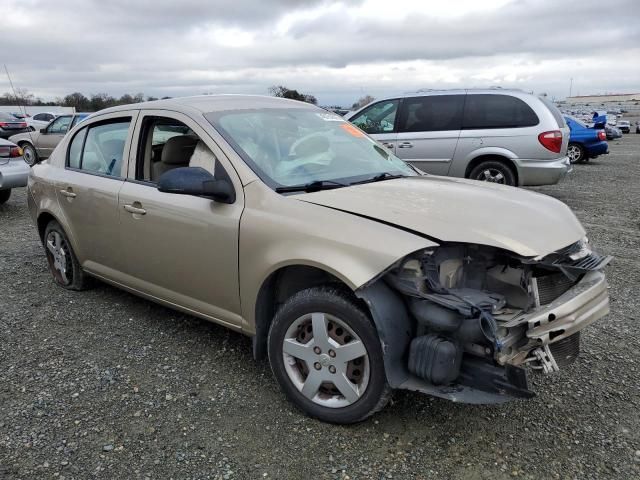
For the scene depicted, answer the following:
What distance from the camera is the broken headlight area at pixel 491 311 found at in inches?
93.8

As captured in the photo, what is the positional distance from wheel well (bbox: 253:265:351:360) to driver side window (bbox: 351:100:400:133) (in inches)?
254

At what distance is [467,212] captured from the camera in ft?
8.93

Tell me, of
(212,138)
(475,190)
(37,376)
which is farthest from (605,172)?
(37,376)

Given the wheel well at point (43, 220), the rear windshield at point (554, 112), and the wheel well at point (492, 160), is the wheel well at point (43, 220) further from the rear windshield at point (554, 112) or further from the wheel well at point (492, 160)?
the rear windshield at point (554, 112)

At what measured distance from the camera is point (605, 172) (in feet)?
46.9

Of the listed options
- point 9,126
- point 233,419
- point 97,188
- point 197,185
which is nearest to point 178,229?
point 197,185

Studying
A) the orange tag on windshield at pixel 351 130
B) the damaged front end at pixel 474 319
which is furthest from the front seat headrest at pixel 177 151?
the damaged front end at pixel 474 319

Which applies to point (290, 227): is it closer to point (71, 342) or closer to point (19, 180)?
point (71, 342)

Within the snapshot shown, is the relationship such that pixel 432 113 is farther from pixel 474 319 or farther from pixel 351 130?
pixel 474 319

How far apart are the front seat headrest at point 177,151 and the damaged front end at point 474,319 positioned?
196 centimetres

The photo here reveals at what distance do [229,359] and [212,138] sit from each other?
1498 millimetres

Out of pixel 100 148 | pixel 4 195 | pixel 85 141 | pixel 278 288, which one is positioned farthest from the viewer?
pixel 4 195

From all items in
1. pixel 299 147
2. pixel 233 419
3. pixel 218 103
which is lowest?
pixel 233 419

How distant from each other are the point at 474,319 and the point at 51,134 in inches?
591
